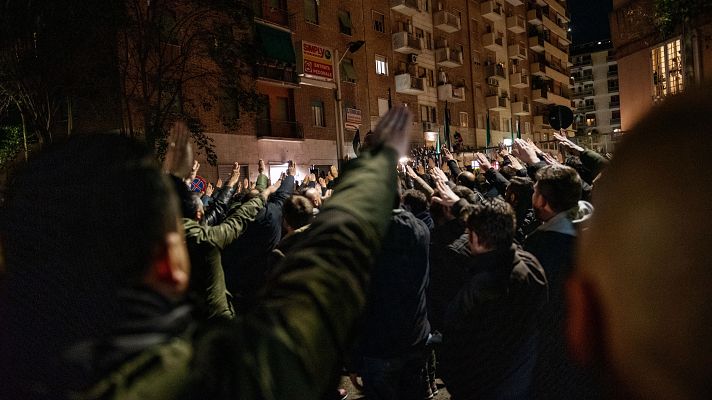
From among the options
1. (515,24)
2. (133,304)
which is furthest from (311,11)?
(133,304)

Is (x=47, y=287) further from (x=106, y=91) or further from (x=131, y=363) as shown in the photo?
(x=106, y=91)

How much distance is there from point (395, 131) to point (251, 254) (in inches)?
177

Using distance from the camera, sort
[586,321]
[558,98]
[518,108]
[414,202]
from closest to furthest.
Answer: [586,321] → [414,202] → [518,108] → [558,98]

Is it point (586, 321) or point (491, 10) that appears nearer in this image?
point (586, 321)

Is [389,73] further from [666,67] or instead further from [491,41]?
[666,67]

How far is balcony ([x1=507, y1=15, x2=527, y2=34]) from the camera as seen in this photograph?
4441 cm

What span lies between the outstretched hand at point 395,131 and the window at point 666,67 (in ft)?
63.2

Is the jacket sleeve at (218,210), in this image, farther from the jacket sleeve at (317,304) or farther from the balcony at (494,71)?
the balcony at (494,71)

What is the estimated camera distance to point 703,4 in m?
10.4

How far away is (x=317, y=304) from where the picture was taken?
1035 millimetres

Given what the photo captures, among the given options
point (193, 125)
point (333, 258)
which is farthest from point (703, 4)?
point (193, 125)

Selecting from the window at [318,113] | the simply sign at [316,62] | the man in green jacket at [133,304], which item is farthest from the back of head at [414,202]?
the window at [318,113]

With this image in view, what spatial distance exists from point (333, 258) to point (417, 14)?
1414 inches

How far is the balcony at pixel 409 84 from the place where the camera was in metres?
31.7
